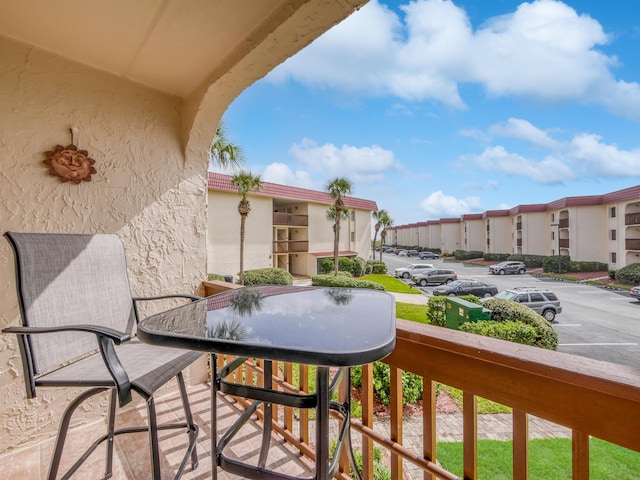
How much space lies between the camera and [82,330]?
975 mm

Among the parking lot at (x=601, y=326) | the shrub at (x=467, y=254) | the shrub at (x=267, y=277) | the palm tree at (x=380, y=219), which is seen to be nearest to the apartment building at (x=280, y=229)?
the shrub at (x=267, y=277)

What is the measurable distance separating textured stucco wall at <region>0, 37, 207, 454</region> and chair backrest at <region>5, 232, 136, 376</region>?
59cm

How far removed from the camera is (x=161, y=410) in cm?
203

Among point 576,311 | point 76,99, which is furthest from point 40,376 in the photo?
point 576,311

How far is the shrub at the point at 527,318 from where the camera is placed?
17.6 ft

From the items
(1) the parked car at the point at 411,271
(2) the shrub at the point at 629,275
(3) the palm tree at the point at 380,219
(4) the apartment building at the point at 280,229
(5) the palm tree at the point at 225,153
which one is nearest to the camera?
(5) the palm tree at the point at 225,153

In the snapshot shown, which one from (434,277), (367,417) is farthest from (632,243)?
(367,417)

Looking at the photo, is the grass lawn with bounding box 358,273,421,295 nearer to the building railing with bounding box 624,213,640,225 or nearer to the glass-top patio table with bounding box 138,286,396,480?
the building railing with bounding box 624,213,640,225

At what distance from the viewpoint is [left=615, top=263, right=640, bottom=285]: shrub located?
40.6ft

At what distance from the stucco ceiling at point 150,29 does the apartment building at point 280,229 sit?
34.6 ft

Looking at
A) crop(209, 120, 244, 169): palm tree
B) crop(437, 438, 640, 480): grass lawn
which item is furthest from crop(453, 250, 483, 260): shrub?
crop(209, 120, 244, 169): palm tree

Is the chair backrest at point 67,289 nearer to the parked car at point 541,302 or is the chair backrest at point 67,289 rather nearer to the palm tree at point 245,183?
the palm tree at point 245,183

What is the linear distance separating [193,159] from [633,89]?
660 inches

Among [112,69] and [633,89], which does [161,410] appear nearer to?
[112,69]
